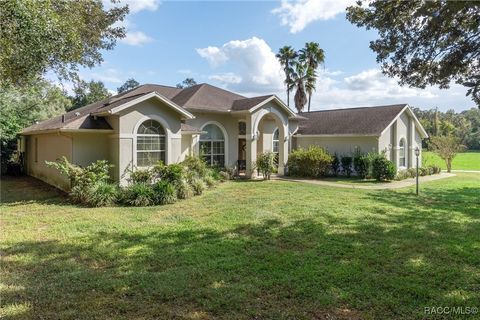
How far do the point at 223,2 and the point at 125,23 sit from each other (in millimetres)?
4625

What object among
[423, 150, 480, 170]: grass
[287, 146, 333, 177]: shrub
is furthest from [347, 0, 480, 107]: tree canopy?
[423, 150, 480, 170]: grass

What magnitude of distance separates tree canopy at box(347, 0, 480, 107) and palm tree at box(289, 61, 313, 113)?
1054 inches

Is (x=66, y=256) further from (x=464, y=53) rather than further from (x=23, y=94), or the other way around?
(x=23, y=94)

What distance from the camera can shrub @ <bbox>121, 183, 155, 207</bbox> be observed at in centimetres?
1216

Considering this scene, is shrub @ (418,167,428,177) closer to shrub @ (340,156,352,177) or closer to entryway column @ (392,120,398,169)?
entryway column @ (392,120,398,169)

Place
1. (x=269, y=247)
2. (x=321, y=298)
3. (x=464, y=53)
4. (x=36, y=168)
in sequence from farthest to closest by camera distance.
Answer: (x=36, y=168), (x=464, y=53), (x=269, y=247), (x=321, y=298)

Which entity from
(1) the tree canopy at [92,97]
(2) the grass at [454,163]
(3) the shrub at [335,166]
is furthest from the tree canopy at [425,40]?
(1) the tree canopy at [92,97]

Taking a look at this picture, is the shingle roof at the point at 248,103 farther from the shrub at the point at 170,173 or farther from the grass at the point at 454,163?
the grass at the point at 454,163

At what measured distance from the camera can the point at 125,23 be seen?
49.1 ft

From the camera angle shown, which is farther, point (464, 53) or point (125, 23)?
point (125, 23)

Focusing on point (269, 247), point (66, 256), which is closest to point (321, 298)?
point (269, 247)

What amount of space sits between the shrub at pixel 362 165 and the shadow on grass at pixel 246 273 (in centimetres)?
1215

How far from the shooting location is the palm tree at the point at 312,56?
3556cm

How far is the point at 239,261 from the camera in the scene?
6316 millimetres
